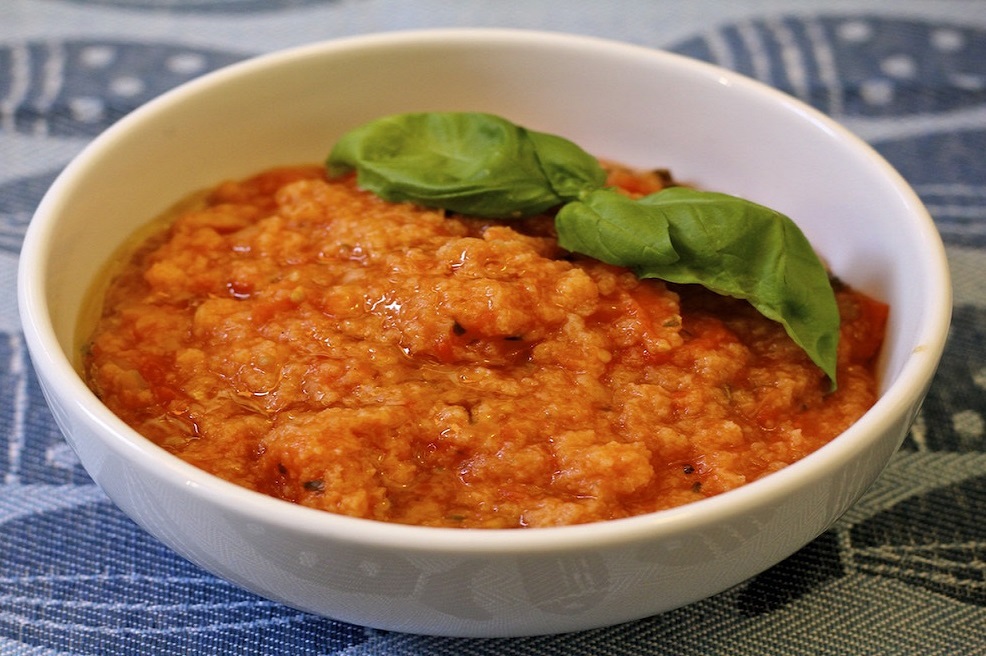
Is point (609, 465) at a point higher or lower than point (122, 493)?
higher

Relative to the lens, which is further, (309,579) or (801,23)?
(801,23)

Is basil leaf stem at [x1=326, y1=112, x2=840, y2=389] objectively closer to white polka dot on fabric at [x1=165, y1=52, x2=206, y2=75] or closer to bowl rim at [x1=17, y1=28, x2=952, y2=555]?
bowl rim at [x1=17, y1=28, x2=952, y2=555]

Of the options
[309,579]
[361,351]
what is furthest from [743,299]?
[309,579]

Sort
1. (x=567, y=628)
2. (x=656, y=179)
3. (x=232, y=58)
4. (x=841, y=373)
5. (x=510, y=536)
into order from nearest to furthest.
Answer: (x=510, y=536), (x=567, y=628), (x=841, y=373), (x=656, y=179), (x=232, y=58)

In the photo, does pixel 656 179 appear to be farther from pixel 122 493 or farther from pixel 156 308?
pixel 122 493

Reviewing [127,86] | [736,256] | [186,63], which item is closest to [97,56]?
[127,86]

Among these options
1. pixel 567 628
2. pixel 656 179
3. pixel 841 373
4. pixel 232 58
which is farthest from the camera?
pixel 232 58
